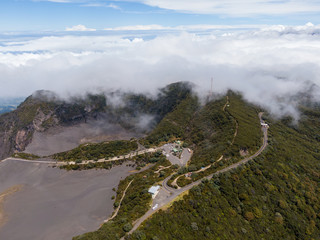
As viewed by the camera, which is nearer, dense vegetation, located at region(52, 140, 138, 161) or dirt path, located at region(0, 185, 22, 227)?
dirt path, located at region(0, 185, 22, 227)

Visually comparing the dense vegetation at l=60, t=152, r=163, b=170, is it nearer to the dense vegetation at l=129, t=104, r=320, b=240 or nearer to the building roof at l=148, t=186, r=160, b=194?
the building roof at l=148, t=186, r=160, b=194

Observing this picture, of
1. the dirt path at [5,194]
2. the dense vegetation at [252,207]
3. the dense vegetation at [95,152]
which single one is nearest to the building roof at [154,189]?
the dense vegetation at [252,207]

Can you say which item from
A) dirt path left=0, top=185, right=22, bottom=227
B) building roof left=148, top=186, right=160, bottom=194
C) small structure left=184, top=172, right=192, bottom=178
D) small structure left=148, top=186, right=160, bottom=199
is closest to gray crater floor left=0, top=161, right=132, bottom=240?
dirt path left=0, top=185, right=22, bottom=227

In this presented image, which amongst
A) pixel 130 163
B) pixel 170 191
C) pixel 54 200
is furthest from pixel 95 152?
pixel 170 191

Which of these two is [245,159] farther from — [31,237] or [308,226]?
[31,237]

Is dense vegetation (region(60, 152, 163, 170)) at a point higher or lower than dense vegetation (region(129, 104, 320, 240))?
lower

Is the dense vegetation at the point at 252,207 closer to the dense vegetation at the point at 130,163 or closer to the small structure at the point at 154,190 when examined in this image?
the small structure at the point at 154,190
